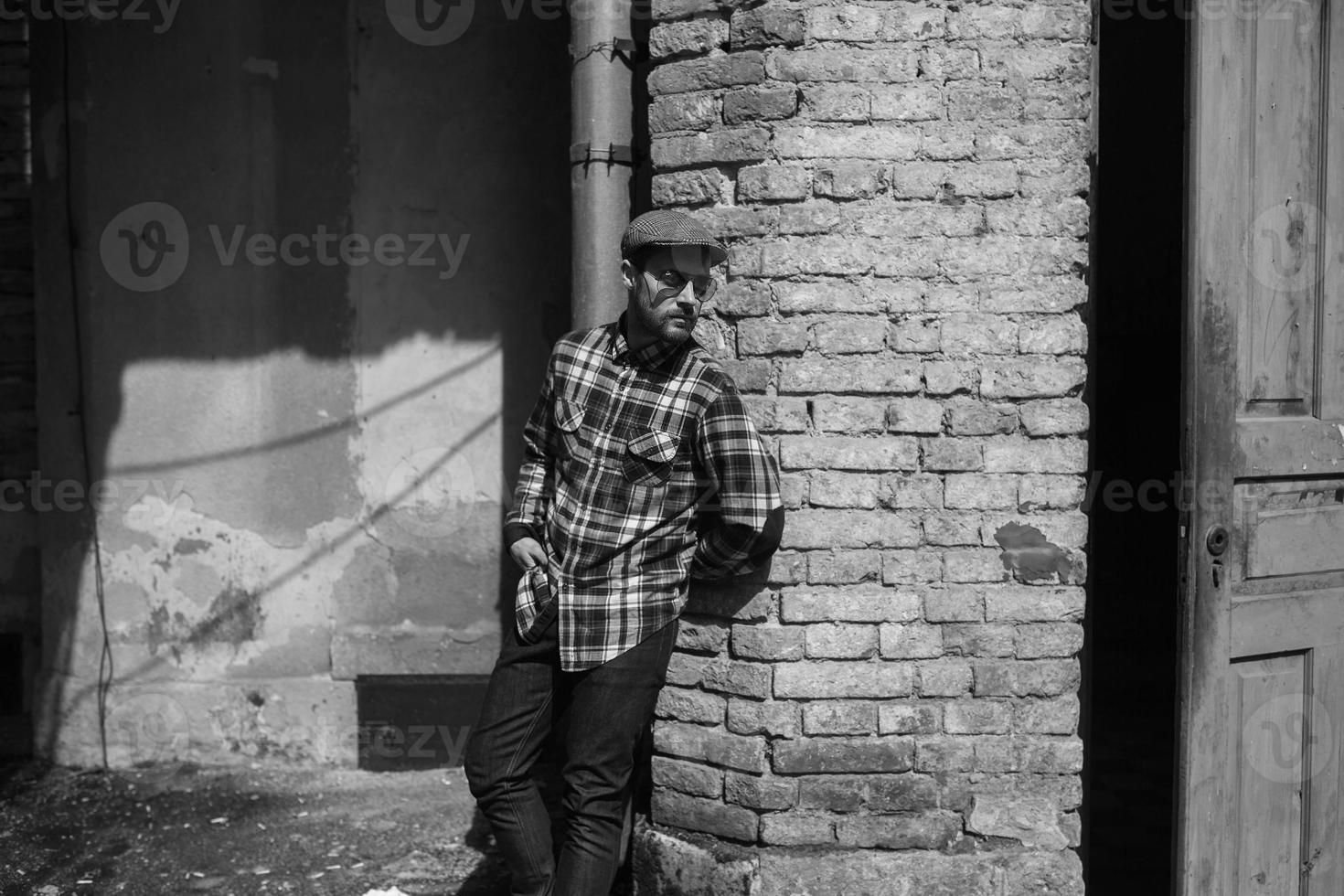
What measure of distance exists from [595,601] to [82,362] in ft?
9.08

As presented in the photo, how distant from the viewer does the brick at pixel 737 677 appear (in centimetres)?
338

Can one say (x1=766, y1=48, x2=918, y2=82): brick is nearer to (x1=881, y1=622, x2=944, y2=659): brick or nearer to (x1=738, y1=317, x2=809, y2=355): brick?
(x1=738, y1=317, x2=809, y2=355): brick

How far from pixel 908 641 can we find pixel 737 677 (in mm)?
498

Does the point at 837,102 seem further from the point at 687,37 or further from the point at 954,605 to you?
the point at 954,605

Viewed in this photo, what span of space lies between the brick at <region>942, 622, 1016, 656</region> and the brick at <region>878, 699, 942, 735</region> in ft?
0.58

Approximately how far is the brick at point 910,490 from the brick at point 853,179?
2.63 ft

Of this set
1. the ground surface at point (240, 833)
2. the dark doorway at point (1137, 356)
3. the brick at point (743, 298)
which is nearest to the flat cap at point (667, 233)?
the brick at point (743, 298)

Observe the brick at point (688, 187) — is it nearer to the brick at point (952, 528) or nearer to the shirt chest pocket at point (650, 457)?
the shirt chest pocket at point (650, 457)

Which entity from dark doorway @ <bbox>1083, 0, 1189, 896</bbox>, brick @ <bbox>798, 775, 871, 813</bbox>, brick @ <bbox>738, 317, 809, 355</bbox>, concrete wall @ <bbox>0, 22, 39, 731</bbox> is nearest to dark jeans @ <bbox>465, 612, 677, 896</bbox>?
brick @ <bbox>798, 775, 871, 813</bbox>

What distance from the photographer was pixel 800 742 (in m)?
3.38

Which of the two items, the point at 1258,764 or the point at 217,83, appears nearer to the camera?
the point at 1258,764

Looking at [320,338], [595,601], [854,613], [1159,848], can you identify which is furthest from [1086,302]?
[320,338]

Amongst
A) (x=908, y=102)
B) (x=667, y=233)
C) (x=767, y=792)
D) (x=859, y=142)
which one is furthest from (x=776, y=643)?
(x=908, y=102)

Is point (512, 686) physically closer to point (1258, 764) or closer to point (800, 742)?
point (800, 742)
